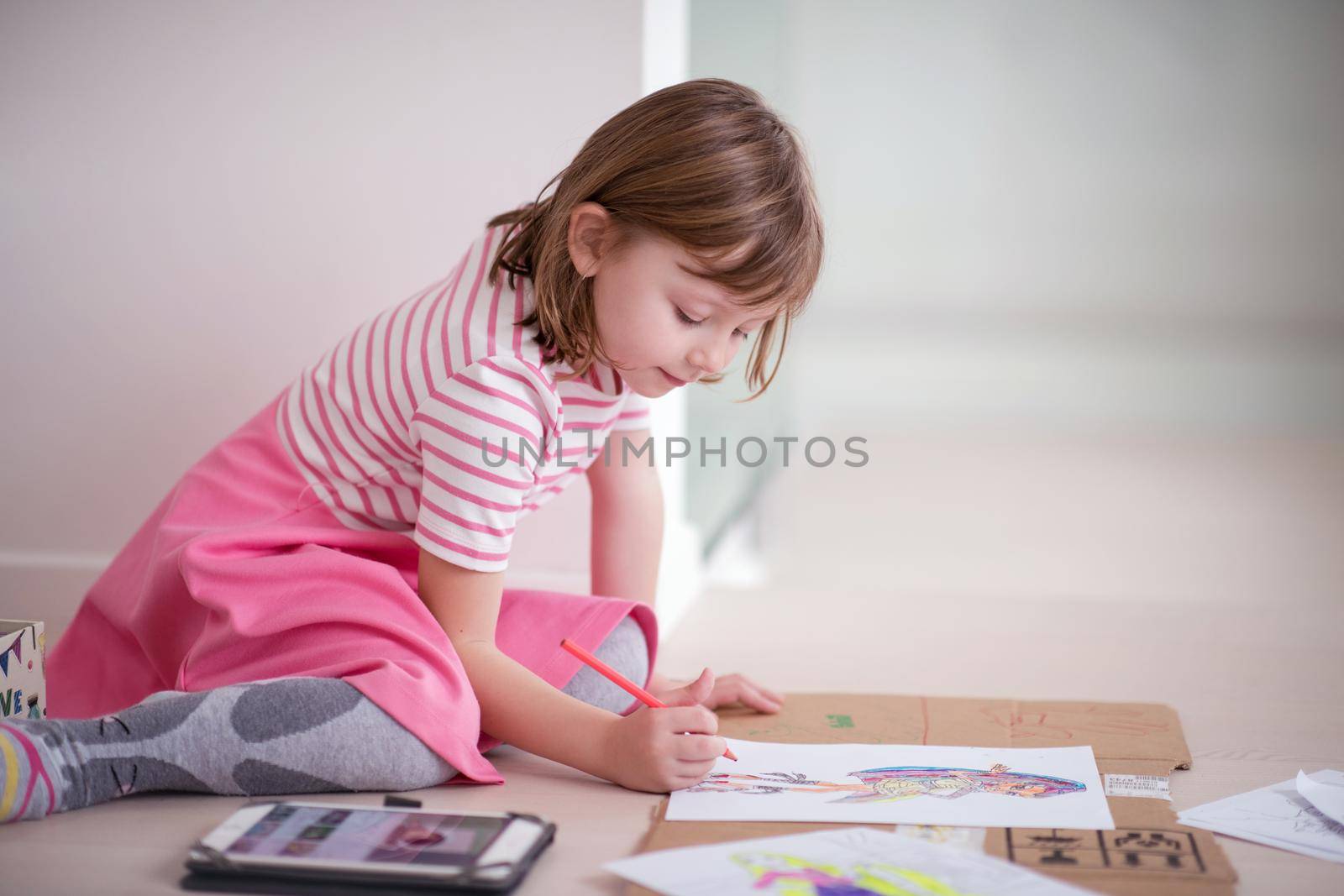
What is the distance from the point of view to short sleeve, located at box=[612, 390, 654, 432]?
3.76 feet

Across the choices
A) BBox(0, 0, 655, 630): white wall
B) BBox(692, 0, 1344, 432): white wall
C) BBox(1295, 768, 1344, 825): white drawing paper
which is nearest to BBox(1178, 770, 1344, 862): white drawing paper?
BBox(1295, 768, 1344, 825): white drawing paper

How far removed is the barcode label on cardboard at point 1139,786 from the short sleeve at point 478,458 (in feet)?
1.46

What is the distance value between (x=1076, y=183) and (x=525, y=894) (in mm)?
3308

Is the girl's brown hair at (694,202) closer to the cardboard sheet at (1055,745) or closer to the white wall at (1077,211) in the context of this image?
the cardboard sheet at (1055,745)

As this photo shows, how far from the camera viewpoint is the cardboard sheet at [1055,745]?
73 cm

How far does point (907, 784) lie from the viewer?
2.86ft

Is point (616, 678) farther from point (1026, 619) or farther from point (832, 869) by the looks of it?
point (1026, 619)

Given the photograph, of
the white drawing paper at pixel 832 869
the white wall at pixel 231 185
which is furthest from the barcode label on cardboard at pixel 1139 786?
the white wall at pixel 231 185

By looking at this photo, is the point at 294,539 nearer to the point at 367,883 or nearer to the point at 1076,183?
the point at 367,883

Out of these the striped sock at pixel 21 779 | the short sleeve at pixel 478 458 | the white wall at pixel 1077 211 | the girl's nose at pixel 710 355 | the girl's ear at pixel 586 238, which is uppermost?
the white wall at pixel 1077 211

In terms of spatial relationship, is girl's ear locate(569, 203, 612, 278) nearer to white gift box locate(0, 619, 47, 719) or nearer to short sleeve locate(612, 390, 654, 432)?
short sleeve locate(612, 390, 654, 432)

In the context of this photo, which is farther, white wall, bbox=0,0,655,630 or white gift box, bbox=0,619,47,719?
white wall, bbox=0,0,655,630

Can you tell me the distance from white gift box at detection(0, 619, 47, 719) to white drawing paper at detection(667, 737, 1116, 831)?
463 millimetres

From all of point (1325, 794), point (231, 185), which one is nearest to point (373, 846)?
point (1325, 794)
